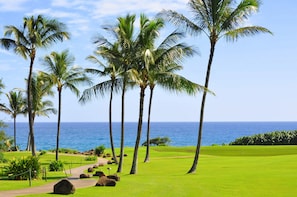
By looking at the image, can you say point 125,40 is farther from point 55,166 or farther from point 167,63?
point 55,166

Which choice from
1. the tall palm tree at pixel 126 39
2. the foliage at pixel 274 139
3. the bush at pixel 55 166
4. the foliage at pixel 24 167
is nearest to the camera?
the foliage at pixel 24 167

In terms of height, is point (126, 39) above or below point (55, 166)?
above

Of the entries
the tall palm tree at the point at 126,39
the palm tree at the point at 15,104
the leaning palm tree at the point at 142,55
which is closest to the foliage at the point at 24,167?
the leaning palm tree at the point at 142,55

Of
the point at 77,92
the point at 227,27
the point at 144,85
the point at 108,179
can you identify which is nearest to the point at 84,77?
the point at 77,92

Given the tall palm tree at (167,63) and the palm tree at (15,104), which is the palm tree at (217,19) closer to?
the tall palm tree at (167,63)

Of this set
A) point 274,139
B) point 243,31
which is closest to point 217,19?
point 243,31

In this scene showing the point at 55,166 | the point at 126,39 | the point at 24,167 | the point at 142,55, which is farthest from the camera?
the point at 55,166

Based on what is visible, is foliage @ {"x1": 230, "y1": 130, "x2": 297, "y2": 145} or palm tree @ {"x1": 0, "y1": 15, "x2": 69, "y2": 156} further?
foliage @ {"x1": 230, "y1": 130, "x2": 297, "y2": 145}

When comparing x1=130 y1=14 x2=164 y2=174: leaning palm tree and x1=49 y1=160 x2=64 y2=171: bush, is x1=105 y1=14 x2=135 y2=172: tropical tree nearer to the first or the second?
x1=130 y1=14 x2=164 y2=174: leaning palm tree

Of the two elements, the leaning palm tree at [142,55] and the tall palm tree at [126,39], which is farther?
the tall palm tree at [126,39]

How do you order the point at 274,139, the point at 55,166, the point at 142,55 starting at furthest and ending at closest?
the point at 274,139 < the point at 55,166 < the point at 142,55

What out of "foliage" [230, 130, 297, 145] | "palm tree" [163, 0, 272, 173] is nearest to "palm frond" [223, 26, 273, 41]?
"palm tree" [163, 0, 272, 173]

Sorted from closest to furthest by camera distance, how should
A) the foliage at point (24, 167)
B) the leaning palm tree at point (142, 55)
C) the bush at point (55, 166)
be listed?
the foliage at point (24, 167), the leaning palm tree at point (142, 55), the bush at point (55, 166)

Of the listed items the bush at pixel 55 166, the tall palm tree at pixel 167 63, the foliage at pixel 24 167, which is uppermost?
the tall palm tree at pixel 167 63
